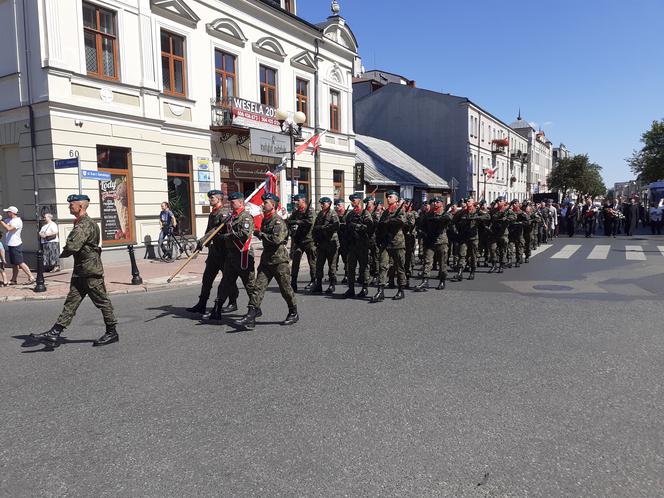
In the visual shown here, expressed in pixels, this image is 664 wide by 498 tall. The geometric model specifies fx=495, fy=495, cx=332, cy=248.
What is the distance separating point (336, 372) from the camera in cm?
498

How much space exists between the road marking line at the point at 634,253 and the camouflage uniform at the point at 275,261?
1227 centimetres

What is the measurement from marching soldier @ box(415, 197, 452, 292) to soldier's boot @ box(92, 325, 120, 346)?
5.90 metres

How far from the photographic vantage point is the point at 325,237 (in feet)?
30.9

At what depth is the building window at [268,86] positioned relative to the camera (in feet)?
66.0

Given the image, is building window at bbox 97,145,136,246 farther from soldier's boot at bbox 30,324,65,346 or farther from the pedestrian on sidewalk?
soldier's boot at bbox 30,324,65,346

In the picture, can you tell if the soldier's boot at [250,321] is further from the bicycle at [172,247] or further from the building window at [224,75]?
the building window at [224,75]

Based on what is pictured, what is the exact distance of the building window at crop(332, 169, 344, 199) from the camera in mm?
24938

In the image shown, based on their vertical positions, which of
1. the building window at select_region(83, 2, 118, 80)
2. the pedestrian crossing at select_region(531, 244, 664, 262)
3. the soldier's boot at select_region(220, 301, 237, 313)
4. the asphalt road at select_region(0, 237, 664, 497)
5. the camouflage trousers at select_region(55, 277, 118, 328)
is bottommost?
the asphalt road at select_region(0, 237, 664, 497)

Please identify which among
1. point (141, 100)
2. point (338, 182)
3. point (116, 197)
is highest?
point (141, 100)

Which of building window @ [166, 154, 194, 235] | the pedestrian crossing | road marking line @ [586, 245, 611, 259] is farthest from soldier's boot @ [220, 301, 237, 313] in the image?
road marking line @ [586, 245, 611, 259]

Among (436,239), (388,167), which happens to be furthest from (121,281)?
(388,167)

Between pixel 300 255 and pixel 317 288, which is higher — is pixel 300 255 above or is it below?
above

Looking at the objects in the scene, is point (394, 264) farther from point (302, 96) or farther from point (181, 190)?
point (302, 96)

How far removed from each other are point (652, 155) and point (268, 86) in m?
51.8
